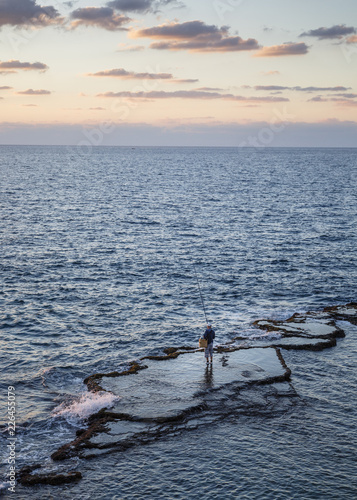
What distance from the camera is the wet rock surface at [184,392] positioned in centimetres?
1934

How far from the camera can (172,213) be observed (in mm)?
80062

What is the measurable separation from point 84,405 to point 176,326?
11397 millimetres

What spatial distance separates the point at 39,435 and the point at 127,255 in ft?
101

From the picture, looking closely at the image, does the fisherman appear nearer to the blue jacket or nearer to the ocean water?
the blue jacket

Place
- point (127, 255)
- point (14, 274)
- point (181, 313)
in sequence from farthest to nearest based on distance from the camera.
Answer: point (127, 255), point (14, 274), point (181, 313)

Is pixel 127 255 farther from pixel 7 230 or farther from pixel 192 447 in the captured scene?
pixel 192 447

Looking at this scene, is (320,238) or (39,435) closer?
(39,435)

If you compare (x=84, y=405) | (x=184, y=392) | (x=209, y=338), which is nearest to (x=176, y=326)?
(x=209, y=338)

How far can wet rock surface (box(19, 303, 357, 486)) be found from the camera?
19.3 meters

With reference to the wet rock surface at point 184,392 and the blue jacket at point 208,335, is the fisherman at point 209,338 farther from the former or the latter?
the wet rock surface at point 184,392

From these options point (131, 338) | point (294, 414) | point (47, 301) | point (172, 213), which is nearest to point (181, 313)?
point (131, 338)

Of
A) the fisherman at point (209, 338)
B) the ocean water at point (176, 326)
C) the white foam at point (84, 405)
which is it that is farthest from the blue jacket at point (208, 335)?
the white foam at point (84, 405)

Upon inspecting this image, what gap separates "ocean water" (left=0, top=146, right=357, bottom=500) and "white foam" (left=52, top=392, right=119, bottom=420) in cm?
10

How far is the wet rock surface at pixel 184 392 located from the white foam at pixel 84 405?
15.1 inches
